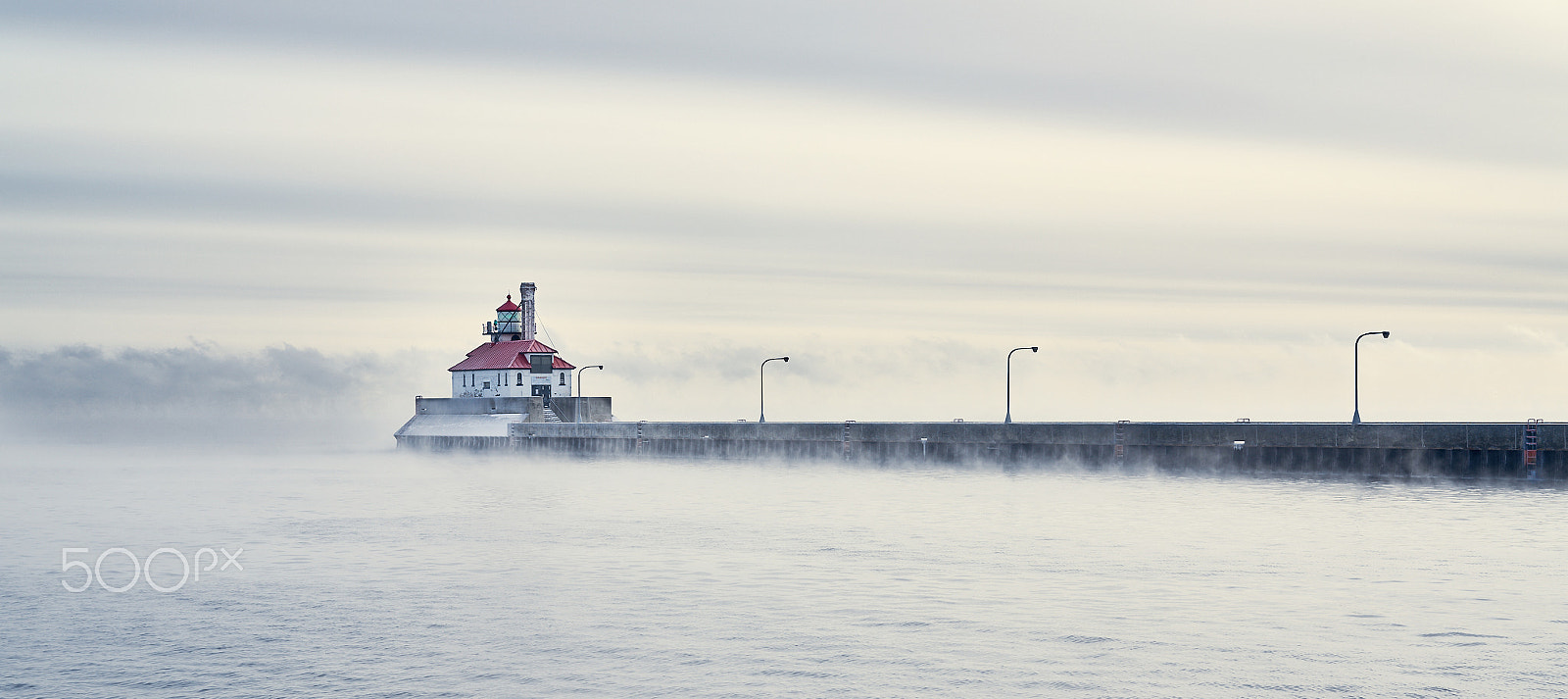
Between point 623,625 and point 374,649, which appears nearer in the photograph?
point 374,649

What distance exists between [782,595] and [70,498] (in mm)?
55605

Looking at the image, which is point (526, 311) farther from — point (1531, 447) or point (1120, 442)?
point (1531, 447)

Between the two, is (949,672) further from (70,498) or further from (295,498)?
(70,498)

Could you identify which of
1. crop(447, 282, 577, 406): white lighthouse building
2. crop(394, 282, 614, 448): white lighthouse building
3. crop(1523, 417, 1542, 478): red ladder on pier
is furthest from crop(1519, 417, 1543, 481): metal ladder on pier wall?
crop(447, 282, 577, 406): white lighthouse building

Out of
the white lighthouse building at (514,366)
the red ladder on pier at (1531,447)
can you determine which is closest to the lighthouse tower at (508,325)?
the white lighthouse building at (514,366)

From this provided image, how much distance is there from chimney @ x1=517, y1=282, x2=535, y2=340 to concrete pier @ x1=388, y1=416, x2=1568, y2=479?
1548cm

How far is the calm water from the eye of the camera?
2259 centimetres

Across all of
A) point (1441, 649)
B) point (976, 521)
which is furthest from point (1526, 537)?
point (1441, 649)

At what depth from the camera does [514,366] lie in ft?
409

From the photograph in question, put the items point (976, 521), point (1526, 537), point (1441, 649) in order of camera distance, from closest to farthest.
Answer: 1. point (1441, 649)
2. point (1526, 537)
3. point (976, 521)

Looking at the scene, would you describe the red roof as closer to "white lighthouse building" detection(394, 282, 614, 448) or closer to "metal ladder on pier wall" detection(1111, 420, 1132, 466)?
"white lighthouse building" detection(394, 282, 614, 448)

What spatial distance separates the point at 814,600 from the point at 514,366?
97930 millimetres

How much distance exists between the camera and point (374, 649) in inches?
985

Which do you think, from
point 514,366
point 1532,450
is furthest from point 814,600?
point 514,366
